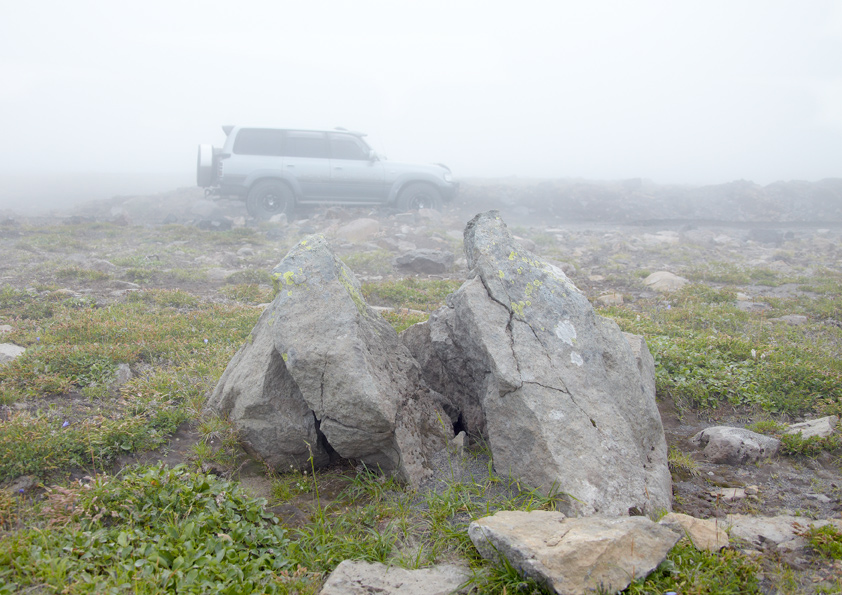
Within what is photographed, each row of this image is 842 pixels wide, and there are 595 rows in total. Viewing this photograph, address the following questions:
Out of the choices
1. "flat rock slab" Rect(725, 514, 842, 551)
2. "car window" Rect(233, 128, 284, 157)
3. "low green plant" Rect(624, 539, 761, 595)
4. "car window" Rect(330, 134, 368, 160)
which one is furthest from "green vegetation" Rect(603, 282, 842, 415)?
"car window" Rect(233, 128, 284, 157)

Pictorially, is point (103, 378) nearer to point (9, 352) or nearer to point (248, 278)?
point (9, 352)

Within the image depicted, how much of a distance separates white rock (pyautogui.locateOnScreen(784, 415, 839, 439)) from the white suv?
574 inches

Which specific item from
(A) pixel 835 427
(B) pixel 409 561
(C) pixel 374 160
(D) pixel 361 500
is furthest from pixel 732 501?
(C) pixel 374 160

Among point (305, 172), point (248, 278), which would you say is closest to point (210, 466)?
point (248, 278)

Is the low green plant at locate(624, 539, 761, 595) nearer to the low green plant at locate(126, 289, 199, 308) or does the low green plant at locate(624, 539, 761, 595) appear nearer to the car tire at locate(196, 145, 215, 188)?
the low green plant at locate(126, 289, 199, 308)

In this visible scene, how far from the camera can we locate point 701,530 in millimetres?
3008

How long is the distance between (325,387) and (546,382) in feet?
4.94

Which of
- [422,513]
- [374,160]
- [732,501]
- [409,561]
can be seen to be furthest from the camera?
[374,160]

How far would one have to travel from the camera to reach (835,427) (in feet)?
14.4

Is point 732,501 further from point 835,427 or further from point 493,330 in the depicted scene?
point 493,330

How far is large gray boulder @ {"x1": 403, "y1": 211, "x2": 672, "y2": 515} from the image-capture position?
3.36m

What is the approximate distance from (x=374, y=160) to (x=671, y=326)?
12.6 m

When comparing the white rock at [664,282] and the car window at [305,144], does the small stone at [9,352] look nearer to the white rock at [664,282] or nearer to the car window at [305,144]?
the white rock at [664,282]

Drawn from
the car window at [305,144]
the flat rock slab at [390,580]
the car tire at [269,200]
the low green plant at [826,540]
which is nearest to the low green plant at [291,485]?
the flat rock slab at [390,580]
